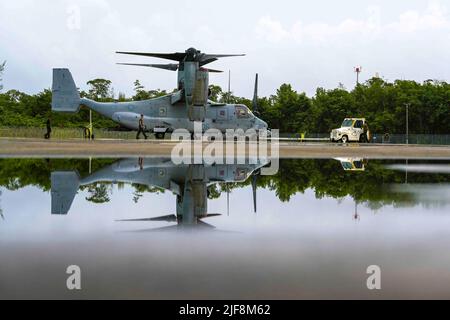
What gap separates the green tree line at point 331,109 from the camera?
7544cm

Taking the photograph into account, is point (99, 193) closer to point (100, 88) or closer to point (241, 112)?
point (241, 112)

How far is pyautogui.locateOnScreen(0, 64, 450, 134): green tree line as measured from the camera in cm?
7544

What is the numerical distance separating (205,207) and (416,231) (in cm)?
231

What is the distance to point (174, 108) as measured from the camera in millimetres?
39094

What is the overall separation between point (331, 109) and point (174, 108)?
45101 mm

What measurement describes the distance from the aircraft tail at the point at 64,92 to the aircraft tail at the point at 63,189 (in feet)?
102

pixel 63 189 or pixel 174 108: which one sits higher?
pixel 174 108

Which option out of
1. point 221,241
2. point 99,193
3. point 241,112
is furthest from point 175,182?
point 241,112

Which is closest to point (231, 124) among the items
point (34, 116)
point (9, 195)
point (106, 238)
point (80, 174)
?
point (80, 174)

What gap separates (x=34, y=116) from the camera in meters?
83.4

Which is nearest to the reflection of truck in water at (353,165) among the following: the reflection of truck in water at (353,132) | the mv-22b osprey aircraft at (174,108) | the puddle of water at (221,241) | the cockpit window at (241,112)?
the puddle of water at (221,241)
